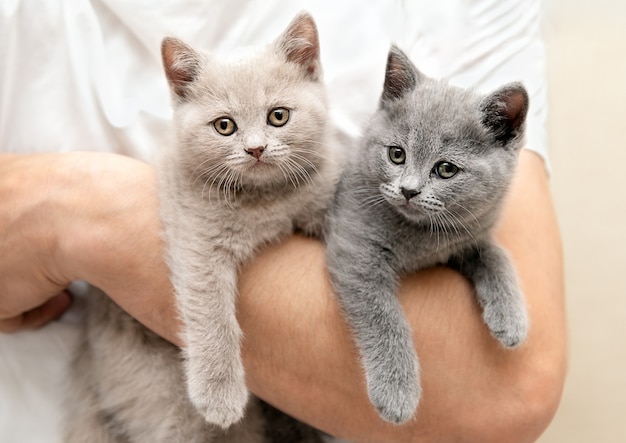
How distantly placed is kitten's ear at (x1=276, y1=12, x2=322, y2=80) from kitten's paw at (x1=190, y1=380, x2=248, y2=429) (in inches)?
24.0

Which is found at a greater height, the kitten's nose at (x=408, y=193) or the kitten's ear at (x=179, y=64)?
the kitten's ear at (x=179, y=64)

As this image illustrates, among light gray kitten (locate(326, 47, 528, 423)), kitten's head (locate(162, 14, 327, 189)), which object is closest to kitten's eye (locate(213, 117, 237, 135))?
kitten's head (locate(162, 14, 327, 189))

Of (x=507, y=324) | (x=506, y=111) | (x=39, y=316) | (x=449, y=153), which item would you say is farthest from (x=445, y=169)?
(x=39, y=316)

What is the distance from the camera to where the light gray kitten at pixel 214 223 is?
37.1 inches

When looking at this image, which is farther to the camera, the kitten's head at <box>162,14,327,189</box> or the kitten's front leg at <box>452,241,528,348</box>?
the kitten's head at <box>162,14,327,189</box>

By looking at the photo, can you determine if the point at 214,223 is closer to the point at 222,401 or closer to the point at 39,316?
the point at 222,401

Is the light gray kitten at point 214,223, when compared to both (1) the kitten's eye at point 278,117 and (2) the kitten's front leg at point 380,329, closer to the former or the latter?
(1) the kitten's eye at point 278,117

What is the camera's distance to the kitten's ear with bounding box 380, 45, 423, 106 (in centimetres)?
98

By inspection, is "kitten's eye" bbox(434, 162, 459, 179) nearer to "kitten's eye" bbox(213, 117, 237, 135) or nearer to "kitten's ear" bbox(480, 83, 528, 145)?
"kitten's ear" bbox(480, 83, 528, 145)

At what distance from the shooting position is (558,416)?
1639mm

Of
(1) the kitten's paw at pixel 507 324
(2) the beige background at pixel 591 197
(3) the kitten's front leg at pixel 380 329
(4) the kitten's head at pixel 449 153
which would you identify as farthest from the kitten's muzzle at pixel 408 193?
(2) the beige background at pixel 591 197

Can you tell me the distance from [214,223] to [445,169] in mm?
418

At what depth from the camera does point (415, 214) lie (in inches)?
37.0

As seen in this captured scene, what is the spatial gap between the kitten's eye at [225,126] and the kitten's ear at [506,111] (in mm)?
448
